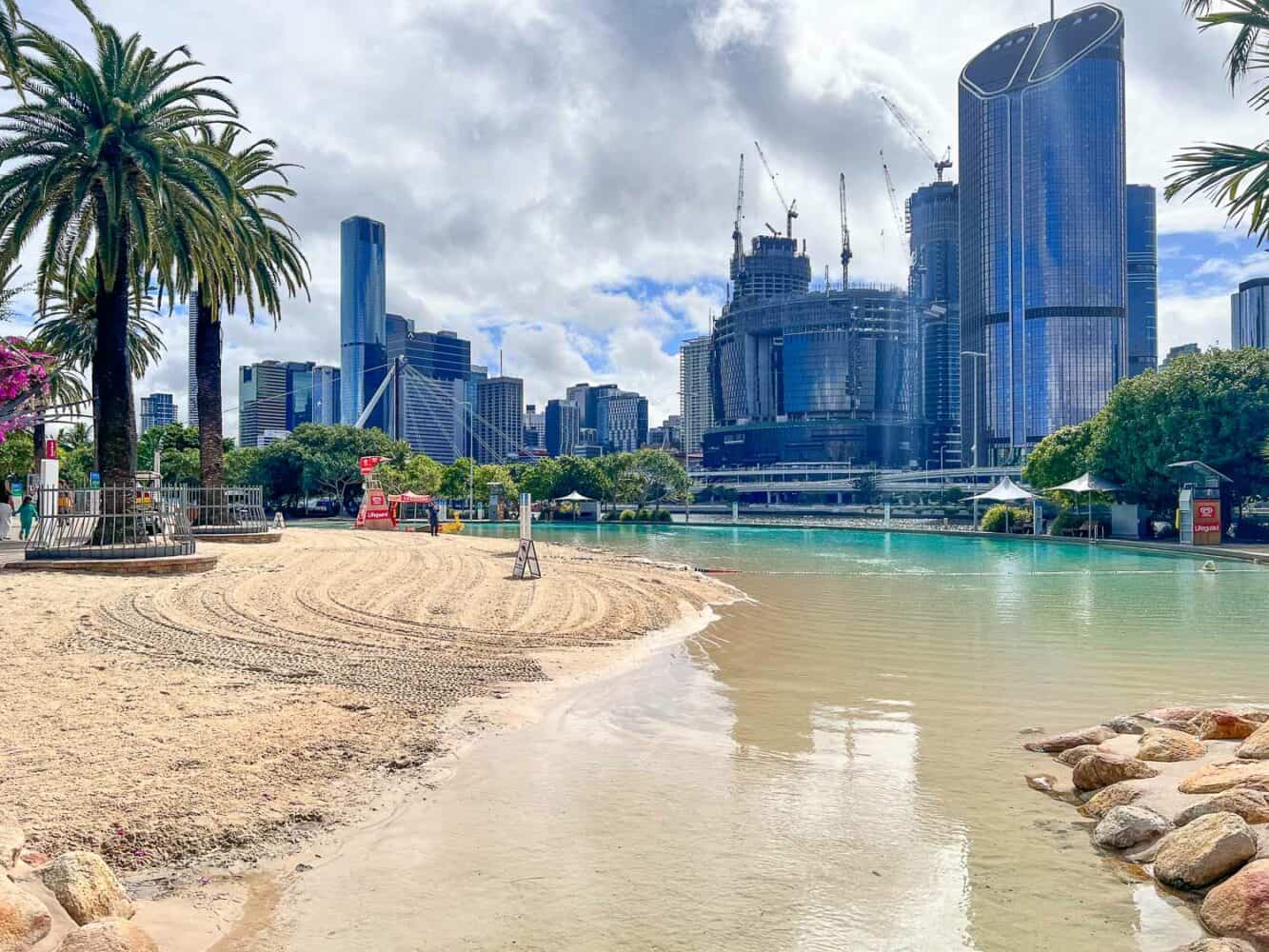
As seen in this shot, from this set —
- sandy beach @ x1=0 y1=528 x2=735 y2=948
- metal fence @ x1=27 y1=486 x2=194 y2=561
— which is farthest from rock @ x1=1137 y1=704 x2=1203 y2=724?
metal fence @ x1=27 y1=486 x2=194 y2=561

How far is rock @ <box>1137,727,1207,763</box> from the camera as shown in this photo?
8141 millimetres

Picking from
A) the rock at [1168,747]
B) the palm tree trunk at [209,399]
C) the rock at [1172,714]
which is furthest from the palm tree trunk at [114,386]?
the rock at [1168,747]

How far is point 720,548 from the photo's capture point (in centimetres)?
5081

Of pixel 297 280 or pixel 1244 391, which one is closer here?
pixel 297 280

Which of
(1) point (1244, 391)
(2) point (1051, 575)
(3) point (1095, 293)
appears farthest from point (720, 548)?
(3) point (1095, 293)

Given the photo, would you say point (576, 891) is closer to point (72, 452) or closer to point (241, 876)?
point (241, 876)

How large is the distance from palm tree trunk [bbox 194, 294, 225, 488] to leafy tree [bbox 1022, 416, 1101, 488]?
48643 mm

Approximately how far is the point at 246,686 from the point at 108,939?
18.8 ft

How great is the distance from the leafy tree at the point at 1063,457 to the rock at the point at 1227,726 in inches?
2025

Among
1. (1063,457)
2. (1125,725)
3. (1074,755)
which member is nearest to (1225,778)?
(1074,755)

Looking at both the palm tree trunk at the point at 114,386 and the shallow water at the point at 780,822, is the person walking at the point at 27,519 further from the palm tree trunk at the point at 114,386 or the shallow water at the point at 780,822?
the shallow water at the point at 780,822

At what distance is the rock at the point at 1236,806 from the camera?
620 cm

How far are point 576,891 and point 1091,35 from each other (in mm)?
220552

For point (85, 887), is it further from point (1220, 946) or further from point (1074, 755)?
point (1074, 755)
